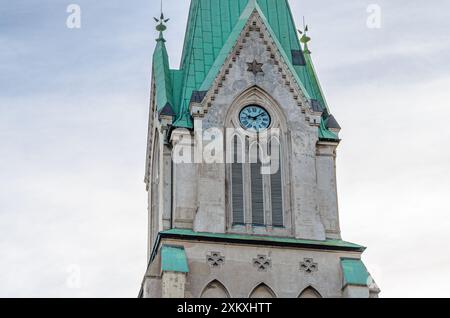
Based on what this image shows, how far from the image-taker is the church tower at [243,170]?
159 ft

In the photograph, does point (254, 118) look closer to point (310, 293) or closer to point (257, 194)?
point (257, 194)

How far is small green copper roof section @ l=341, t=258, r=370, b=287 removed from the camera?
4841 cm

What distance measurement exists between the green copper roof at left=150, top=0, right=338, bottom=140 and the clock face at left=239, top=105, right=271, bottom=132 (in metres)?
2.06

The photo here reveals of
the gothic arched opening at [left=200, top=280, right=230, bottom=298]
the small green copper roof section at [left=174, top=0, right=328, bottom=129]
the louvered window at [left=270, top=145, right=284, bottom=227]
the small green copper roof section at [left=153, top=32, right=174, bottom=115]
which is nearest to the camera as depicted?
the gothic arched opening at [left=200, top=280, right=230, bottom=298]

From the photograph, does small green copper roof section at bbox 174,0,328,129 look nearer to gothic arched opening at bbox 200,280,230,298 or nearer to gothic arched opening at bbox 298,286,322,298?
gothic arched opening at bbox 200,280,230,298

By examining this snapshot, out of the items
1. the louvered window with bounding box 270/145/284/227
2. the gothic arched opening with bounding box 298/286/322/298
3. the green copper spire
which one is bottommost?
the gothic arched opening with bounding box 298/286/322/298

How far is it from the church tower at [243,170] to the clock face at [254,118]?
2.1 inches

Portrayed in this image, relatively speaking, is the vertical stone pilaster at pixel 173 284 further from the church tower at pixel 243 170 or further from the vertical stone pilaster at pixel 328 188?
the vertical stone pilaster at pixel 328 188

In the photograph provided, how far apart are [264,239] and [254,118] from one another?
6069 millimetres

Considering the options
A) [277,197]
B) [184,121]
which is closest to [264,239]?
[277,197]

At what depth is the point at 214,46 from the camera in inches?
2165

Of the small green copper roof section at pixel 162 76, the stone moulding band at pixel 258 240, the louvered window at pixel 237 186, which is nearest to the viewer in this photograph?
the stone moulding band at pixel 258 240

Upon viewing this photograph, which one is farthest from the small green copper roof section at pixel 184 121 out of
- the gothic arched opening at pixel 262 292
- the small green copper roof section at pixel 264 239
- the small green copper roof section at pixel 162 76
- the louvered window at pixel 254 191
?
the gothic arched opening at pixel 262 292

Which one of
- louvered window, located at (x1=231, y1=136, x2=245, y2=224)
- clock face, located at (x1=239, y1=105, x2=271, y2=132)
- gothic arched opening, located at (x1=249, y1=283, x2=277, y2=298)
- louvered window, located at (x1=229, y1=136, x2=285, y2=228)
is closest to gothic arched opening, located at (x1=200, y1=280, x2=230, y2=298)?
gothic arched opening, located at (x1=249, y1=283, x2=277, y2=298)
